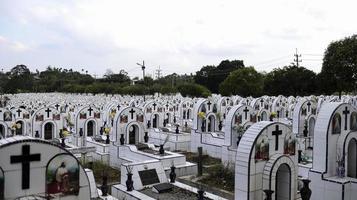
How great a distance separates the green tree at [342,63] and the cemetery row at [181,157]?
1490 cm

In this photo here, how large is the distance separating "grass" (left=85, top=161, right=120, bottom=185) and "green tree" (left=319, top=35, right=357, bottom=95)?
2901cm

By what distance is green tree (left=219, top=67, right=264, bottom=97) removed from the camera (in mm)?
52188

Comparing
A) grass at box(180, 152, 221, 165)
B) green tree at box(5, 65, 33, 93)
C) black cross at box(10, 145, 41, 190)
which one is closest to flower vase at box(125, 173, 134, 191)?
black cross at box(10, 145, 41, 190)

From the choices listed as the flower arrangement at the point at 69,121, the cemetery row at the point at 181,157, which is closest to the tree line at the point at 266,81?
the cemetery row at the point at 181,157

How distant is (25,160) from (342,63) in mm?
37733

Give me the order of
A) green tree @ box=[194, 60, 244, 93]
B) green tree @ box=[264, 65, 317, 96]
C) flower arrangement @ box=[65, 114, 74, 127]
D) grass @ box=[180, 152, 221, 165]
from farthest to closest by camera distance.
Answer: green tree @ box=[194, 60, 244, 93] < green tree @ box=[264, 65, 317, 96] < flower arrangement @ box=[65, 114, 74, 127] < grass @ box=[180, 152, 221, 165]

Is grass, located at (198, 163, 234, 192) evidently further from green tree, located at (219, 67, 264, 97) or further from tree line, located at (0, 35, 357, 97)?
green tree, located at (219, 67, 264, 97)

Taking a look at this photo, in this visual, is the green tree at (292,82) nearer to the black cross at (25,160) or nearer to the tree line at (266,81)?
the tree line at (266,81)

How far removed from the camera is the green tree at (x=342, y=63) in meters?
38.6

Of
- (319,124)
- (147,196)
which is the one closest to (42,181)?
(147,196)

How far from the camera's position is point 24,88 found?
9375cm

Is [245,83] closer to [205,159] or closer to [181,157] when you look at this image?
[205,159]

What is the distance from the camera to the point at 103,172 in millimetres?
17281

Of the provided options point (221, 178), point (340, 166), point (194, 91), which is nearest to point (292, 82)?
point (194, 91)
